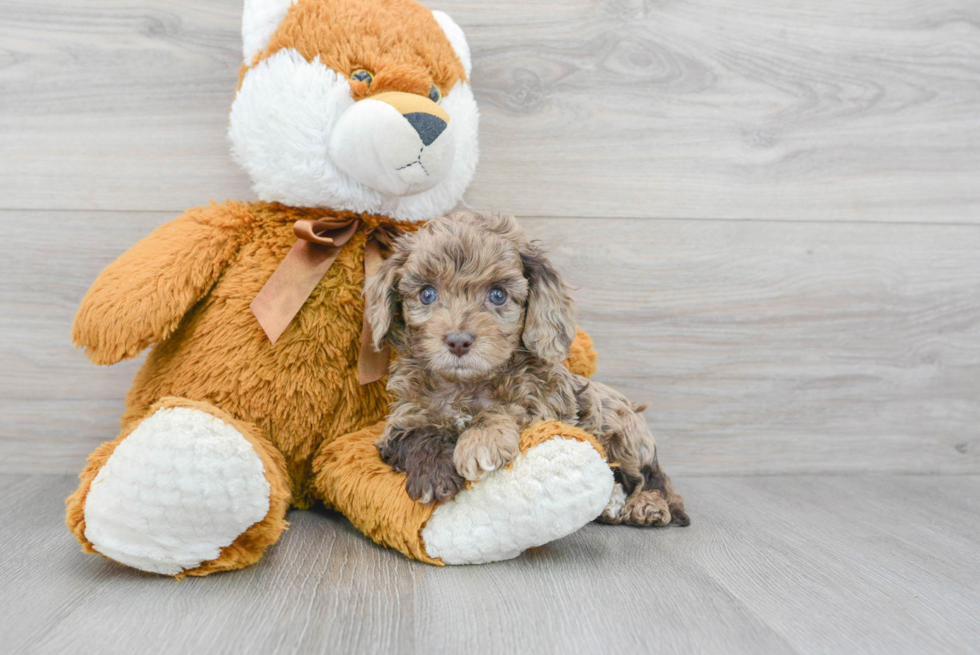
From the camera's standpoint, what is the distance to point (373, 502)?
3.66 feet

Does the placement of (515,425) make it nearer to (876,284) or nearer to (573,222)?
(573,222)

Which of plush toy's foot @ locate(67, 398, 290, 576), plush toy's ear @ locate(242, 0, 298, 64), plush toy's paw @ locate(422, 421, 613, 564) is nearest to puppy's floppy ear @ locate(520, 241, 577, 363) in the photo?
plush toy's paw @ locate(422, 421, 613, 564)

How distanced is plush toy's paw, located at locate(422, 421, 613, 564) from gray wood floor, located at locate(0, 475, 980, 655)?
0.04 m

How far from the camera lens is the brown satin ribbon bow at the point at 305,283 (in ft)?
3.93

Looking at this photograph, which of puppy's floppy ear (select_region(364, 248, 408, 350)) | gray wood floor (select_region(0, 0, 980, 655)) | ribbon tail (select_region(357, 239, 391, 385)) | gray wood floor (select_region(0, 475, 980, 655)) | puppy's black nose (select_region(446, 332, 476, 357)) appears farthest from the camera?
gray wood floor (select_region(0, 0, 980, 655))

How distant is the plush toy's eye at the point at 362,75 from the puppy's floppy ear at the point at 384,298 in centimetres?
32

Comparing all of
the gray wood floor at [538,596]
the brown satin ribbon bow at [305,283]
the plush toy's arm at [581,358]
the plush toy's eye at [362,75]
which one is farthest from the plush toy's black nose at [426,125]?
the gray wood floor at [538,596]

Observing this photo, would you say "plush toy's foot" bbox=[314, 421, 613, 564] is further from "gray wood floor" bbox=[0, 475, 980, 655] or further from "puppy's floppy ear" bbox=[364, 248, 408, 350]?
"puppy's floppy ear" bbox=[364, 248, 408, 350]

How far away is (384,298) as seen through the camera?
1.11 metres

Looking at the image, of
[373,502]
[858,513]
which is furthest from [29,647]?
[858,513]

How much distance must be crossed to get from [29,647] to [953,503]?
1.72 metres

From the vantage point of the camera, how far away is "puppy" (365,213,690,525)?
1.03 m

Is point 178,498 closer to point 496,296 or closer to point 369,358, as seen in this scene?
point 369,358

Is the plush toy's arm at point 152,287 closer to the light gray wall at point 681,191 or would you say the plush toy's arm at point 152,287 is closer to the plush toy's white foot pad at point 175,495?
the plush toy's white foot pad at point 175,495
